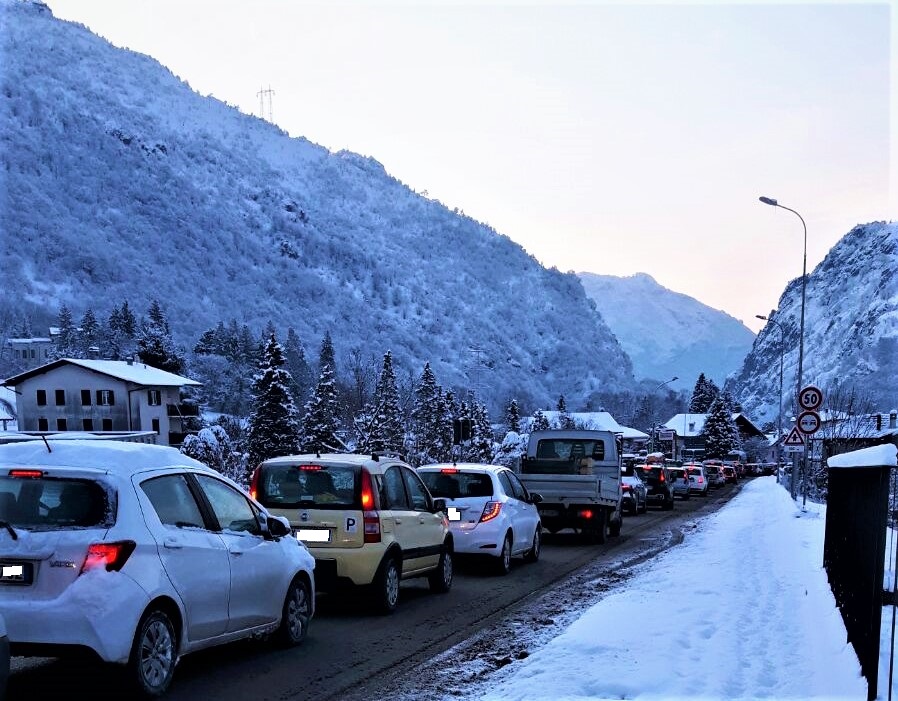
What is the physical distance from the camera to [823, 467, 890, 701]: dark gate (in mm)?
6629

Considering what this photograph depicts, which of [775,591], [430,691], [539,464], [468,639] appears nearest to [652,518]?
[539,464]

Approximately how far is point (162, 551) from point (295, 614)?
2.54 metres

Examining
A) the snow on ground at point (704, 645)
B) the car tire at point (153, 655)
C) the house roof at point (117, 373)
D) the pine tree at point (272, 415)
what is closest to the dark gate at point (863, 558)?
the snow on ground at point (704, 645)

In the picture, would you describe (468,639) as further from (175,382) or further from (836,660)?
(175,382)

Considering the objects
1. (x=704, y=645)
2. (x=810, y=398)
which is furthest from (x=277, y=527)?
(x=810, y=398)

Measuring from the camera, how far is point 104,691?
7.27 meters

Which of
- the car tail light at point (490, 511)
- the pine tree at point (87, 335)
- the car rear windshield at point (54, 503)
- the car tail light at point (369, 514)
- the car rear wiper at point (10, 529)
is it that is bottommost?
the car tail light at point (490, 511)

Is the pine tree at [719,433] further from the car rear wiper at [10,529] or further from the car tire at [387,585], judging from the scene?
the car rear wiper at [10,529]

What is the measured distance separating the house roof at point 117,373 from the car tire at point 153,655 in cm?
7230

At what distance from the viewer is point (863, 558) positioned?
24.6ft

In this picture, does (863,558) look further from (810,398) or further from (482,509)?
(810,398)

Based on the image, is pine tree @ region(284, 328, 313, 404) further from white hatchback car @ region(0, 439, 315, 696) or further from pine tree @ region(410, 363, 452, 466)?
white hatchback car @ region(0, 439, 315, 696)

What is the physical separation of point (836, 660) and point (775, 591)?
448 cm

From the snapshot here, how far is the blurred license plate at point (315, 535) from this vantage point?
424 inches
